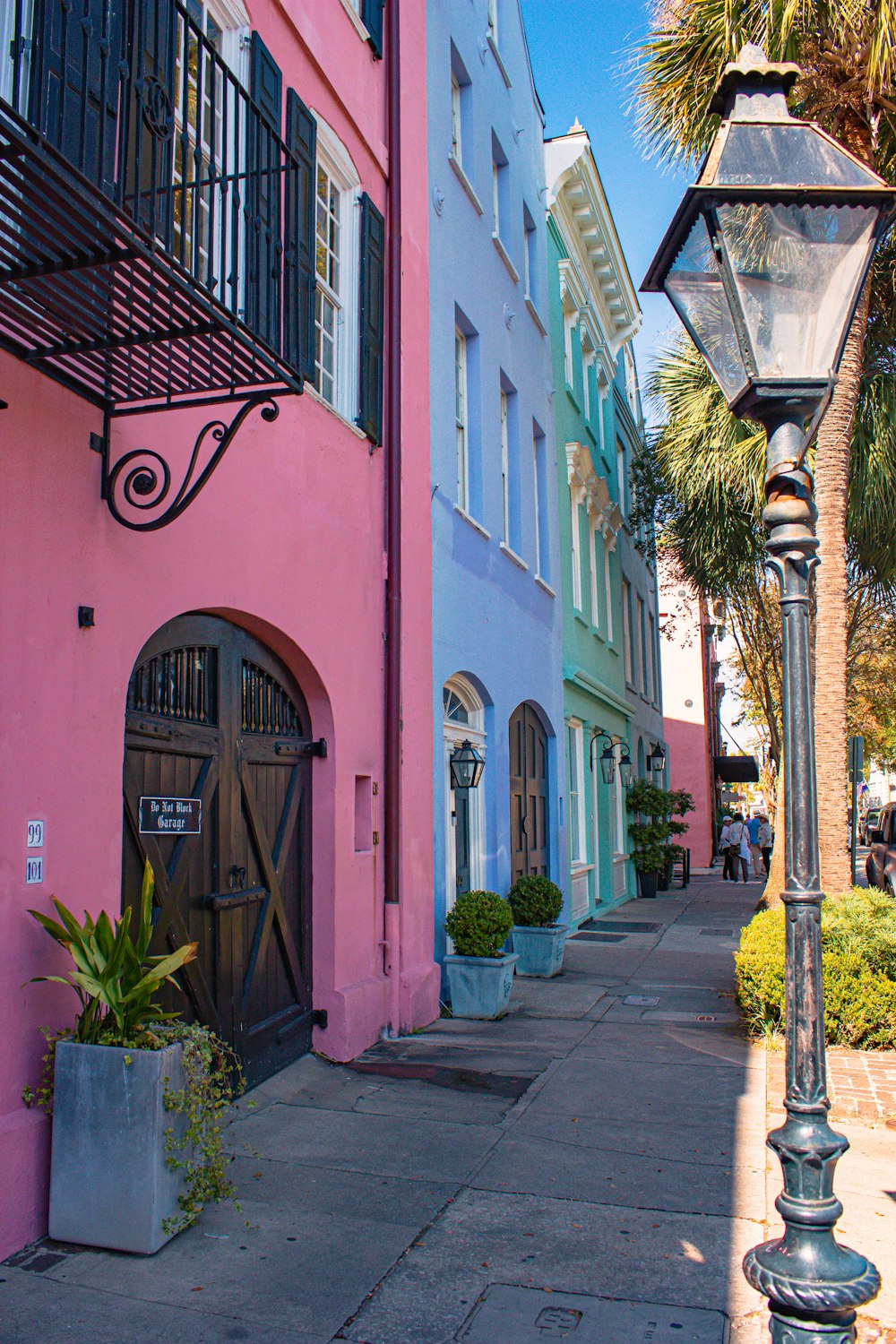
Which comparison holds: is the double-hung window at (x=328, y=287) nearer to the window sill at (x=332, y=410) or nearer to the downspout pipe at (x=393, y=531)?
the window sill at (x=332, y=410)

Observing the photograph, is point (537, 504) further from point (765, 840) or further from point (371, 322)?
point (765, 840)

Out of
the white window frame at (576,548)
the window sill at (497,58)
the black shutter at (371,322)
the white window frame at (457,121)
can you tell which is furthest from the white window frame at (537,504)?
the black shutter at (371,322)

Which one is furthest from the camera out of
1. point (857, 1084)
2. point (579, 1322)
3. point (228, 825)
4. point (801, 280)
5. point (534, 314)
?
point (534, 314)

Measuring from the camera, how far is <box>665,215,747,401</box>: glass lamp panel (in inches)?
120

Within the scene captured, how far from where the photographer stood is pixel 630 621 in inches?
866

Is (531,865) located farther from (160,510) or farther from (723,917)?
(160,510)

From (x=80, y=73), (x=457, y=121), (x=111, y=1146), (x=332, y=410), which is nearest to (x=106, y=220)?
(x=80, y=73)

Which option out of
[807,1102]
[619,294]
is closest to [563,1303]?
[807,1102]

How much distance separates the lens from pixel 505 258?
1205cm

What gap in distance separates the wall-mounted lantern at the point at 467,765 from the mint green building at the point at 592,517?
4.47 metres

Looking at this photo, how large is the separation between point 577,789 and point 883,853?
6688 mm

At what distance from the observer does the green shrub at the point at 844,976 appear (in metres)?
7.36

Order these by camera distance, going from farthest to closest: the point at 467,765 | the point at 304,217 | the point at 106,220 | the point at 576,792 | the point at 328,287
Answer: the point at 576,792, the point at 467,765, the point at 328,287, the point at 304,217, the point at 106,220

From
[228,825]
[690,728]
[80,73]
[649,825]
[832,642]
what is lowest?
[649,825]
